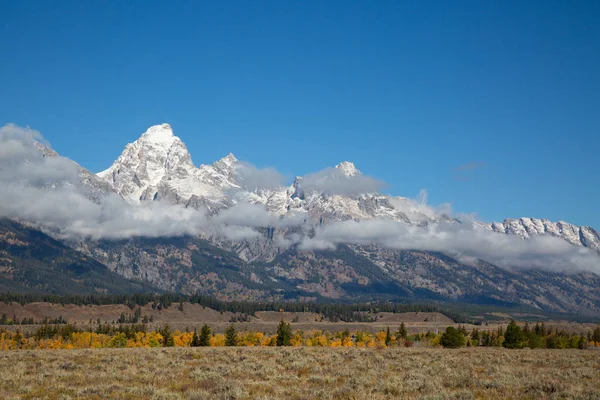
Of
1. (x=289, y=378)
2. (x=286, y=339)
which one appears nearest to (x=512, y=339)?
(x=286, y=339)

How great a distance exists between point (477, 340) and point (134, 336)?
105 meters

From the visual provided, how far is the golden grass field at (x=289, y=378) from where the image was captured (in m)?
24.2

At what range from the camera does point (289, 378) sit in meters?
30.7

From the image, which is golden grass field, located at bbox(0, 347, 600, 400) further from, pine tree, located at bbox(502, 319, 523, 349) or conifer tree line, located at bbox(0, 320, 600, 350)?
pine tree, located at bbox(502, 319, 523, 349)

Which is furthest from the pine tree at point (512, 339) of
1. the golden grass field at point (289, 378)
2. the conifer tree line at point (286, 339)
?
the golden grass field at point (289, 378)

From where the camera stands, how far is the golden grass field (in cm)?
2425

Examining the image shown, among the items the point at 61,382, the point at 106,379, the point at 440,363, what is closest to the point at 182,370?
the point at 106,379

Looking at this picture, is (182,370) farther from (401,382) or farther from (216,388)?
(401,382)

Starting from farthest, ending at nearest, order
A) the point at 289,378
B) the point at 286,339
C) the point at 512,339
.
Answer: the point at 286,339 → the point at 512,339 → the point at 289,378

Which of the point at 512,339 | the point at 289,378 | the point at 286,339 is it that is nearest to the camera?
the point at 289,378

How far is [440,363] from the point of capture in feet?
131

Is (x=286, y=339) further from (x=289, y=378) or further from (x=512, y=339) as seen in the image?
(x=289, y=378)

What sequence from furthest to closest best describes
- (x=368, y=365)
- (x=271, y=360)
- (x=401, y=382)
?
(x=271, y=360) < (x=368, y=365) < (x=401, y=382)

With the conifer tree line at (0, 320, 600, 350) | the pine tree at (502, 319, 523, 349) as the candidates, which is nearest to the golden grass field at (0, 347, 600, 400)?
the conifer tree line at (0, 320, 600, 350)
